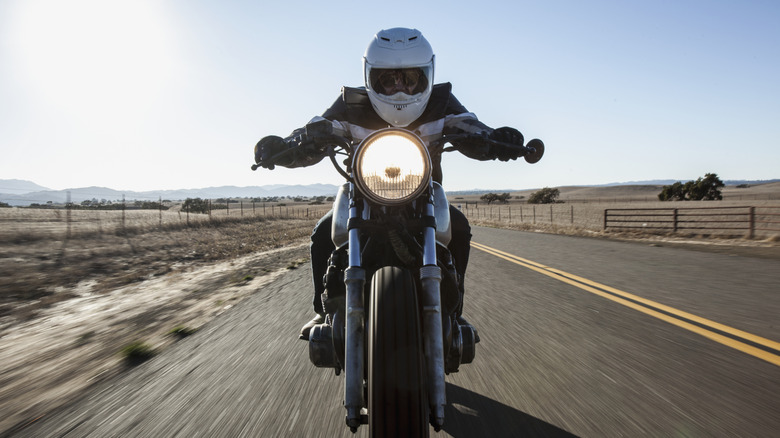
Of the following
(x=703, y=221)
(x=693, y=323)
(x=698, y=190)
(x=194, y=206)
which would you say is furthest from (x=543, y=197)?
(x=693, y=323)

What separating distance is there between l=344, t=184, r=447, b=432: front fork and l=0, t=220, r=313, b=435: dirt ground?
Result: 83.5 inches

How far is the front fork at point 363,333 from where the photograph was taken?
163cm

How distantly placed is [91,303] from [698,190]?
226ft

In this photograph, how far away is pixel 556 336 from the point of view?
349 centimetres

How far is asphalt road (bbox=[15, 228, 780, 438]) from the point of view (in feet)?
6.82

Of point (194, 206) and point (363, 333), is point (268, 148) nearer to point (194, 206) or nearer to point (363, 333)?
point (363, 333)

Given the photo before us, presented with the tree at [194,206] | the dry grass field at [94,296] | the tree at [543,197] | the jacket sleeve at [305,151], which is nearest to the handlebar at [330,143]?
the jacket sleeve at [305,151]

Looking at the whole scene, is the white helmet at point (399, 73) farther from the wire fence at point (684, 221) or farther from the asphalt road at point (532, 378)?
the asphalt road at point (532, 378)

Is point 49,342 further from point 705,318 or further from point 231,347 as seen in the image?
point 705,318

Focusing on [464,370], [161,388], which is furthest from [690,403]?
[161,388]

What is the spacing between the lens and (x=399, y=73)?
7.95ft

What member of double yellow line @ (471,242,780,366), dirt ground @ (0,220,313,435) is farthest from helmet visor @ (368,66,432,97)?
double yellow line @ (471,242,780,366)

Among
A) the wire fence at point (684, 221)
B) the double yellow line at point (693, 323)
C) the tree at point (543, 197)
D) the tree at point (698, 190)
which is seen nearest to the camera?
the double yellow line at point (693, 323)

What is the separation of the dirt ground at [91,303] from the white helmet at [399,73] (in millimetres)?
2778
